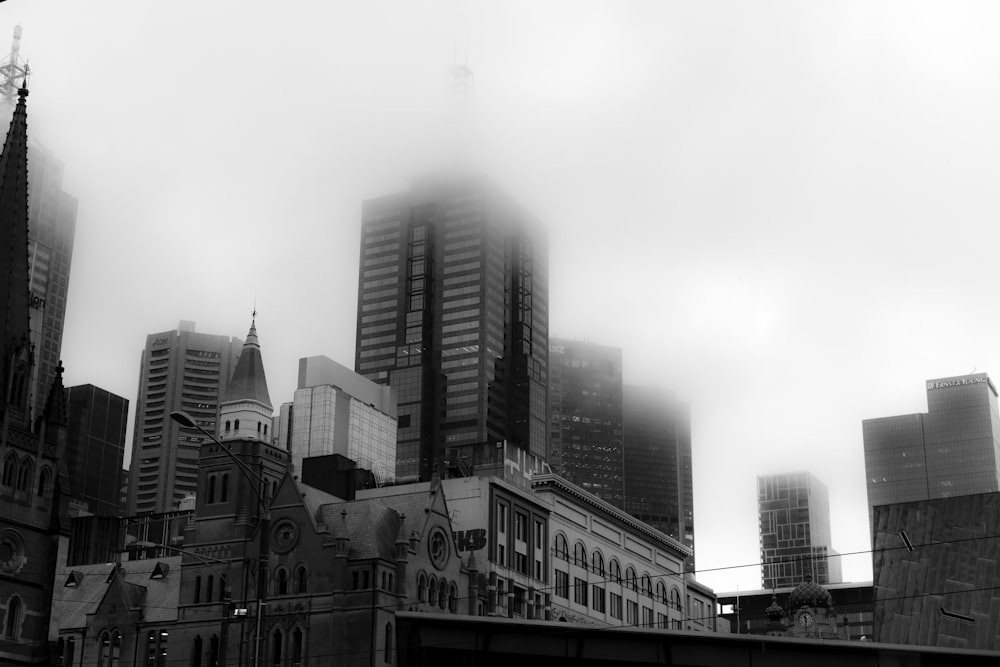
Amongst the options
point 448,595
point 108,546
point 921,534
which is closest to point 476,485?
point 448,595

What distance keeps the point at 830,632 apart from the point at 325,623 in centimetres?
5928

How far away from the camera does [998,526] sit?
9525 centimetres

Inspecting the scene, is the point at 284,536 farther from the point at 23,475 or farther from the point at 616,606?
the point at 616,606

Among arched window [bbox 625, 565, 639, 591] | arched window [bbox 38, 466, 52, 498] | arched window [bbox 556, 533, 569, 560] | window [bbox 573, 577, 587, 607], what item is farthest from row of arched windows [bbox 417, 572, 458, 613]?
arched window [bbox 625, 565, 639, 591]

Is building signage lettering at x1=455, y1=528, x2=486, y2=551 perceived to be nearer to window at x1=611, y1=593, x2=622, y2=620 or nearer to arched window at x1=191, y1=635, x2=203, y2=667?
arched window at x1=191, y1=635, x2=203, y2=667

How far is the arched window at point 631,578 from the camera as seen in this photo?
14425 cm

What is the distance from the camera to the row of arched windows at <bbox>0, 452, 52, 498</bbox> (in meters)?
90.2

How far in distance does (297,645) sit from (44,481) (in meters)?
22.4

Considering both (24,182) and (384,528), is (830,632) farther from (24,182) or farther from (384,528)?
(24,182)

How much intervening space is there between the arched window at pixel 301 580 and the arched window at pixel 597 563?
44259 millimetres

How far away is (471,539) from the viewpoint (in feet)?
389

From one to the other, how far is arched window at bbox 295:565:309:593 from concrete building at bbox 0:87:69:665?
18.9m

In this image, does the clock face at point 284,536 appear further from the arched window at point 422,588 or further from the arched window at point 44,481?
the arched window at point 44,481

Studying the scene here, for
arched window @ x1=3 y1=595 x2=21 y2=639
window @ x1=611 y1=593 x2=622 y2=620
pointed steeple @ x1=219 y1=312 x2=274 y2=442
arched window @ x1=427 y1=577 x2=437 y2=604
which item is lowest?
arched window @ x1=3 y1=595 x2=21 y2=639
